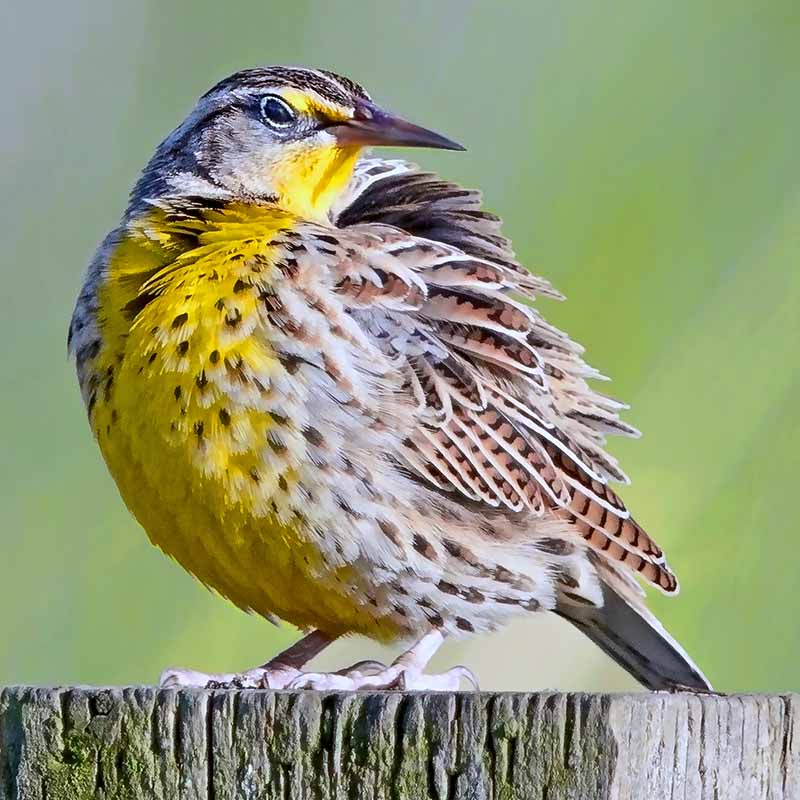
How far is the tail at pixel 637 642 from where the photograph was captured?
309 centimetres

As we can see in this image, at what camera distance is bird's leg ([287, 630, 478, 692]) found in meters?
2.57

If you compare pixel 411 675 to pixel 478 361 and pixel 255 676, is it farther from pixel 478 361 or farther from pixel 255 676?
pixel 478 361

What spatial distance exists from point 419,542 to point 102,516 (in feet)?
3.25

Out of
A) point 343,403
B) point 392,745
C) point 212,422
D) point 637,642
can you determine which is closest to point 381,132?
point 343,403

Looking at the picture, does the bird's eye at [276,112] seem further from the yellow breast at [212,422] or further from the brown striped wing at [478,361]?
the yellow breast at [212,422]

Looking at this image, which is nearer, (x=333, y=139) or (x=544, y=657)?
(x=333, y=139)

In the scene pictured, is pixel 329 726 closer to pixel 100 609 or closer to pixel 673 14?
pixel 100 609

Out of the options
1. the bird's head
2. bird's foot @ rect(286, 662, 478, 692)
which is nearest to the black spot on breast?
bird's foot @ rect(286, 662, 478, 692)

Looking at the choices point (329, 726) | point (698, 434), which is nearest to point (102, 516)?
point (698, 434)

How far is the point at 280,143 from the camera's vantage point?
3.06 meters

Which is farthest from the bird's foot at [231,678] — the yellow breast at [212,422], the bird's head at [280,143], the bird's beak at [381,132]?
the bird's beak at [381,132]

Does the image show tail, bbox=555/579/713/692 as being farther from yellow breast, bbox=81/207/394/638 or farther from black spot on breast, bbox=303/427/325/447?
black spot on breast, bbox=303/427/325/447

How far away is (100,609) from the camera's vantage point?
3277mm

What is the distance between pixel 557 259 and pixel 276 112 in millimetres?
677
